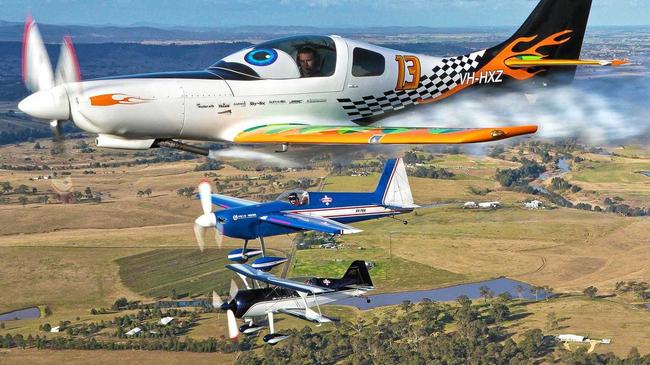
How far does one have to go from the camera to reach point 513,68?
94.0ft

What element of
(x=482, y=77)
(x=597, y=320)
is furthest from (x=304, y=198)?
(x=597, y=320)

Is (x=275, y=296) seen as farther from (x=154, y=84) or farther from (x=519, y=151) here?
(x=519, y=151)

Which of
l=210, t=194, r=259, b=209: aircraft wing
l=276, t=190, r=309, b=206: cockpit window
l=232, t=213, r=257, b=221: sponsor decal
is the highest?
l=276, t=190, r=309, b=206: cockpit window

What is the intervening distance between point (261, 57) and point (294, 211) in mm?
14838

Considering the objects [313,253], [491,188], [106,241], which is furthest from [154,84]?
[491,188]

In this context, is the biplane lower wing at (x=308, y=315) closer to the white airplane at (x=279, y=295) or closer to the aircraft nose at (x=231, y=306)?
the white airplane at (x=279, y=295)

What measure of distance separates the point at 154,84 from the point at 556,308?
7119 centimetres

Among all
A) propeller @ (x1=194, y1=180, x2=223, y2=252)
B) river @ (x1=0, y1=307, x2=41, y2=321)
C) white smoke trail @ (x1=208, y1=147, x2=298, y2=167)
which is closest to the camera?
white smoke trail @ (x1=208, y1=147, x2=298, y2=167)

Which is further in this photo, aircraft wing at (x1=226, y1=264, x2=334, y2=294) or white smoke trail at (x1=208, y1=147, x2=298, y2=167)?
aircraft wing at (x1=226, y1=264, x2=334, y2=294)

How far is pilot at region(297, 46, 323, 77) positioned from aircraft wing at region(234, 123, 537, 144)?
4.85ft

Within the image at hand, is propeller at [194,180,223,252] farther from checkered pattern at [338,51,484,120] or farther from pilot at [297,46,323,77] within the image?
pilot at [297,46,323,77]

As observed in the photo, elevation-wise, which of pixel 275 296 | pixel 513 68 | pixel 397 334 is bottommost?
pixel 397 334

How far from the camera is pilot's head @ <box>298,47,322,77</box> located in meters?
24.2

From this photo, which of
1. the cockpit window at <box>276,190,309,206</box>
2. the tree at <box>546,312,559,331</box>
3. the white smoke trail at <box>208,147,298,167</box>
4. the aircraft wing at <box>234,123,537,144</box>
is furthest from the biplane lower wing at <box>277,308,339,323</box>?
the tree at <box>546,312,559,331</box>
